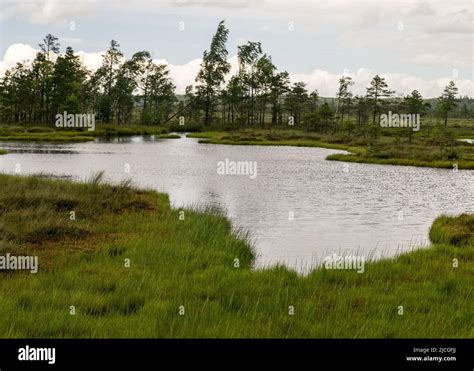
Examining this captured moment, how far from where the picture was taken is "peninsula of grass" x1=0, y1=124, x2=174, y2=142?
79.6 m

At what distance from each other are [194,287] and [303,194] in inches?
841

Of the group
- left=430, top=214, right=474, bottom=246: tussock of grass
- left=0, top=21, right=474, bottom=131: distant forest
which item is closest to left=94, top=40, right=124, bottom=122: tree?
left=0, top=21, right=474, bottom=131: distant forest

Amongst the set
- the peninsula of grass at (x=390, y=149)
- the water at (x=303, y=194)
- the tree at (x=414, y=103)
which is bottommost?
the water at (x=303, y=194)

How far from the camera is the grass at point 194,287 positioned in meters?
9.47

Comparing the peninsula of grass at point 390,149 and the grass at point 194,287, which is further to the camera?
the peninsula of grass at point 390,149

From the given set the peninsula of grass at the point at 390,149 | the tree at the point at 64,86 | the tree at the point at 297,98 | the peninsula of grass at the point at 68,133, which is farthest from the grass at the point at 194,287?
the tree at the point at 297,98

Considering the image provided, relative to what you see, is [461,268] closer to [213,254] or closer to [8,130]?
[213,254]

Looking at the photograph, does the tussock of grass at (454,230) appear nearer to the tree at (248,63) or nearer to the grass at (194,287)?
the grass at (194,287)

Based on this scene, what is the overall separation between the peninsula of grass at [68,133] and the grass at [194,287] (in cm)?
6329

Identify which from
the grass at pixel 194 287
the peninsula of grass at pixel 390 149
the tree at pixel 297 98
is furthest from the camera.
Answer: the tree at pixel 297 98

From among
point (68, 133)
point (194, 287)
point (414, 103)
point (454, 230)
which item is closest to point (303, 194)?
point (454, 230)

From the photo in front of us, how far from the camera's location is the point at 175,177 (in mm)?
38719

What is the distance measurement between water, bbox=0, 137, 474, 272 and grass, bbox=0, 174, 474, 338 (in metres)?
2.22

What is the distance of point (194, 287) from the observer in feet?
38.5
